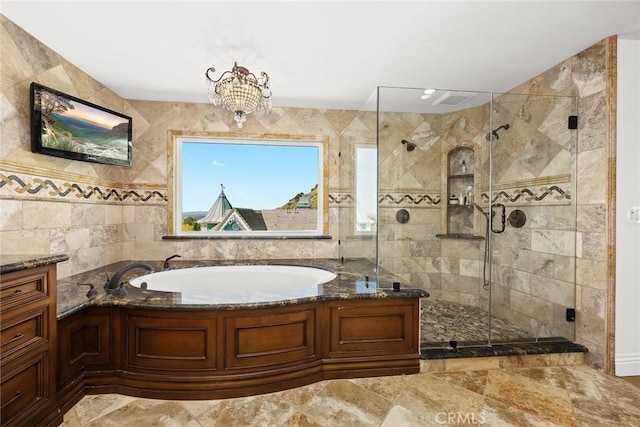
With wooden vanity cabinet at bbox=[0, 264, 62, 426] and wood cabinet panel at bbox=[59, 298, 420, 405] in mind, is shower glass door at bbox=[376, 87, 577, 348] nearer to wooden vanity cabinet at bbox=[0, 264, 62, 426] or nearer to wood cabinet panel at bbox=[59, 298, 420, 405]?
wood cabinet panel at bbox=[59, 298, 420, 405]

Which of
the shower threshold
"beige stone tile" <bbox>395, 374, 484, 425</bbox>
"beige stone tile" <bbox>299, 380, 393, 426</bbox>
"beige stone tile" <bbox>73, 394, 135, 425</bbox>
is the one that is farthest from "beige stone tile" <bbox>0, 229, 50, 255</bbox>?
the shower threshold

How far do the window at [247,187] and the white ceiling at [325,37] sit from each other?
2.54 feet

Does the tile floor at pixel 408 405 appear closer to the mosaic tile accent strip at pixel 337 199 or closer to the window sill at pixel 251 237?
the window sill at pixel 251 237

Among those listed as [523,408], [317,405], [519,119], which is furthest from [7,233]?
[519,119]

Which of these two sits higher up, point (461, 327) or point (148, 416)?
point (461, 327)

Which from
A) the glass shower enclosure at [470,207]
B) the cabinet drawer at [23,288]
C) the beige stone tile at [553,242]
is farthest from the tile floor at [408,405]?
the beige stone tile at [553,242]

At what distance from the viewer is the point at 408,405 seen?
1.85 meters

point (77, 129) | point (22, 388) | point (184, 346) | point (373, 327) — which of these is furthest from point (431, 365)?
point (77, 129)

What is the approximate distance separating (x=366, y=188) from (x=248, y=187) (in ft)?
4.69

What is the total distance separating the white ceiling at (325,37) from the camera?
1817 millimetres

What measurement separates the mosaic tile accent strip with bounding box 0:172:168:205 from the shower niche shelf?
3.10 metres

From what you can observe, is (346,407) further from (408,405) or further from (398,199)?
(398,199)

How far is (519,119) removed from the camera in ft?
9.02

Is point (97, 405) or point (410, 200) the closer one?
point (97, 405)
